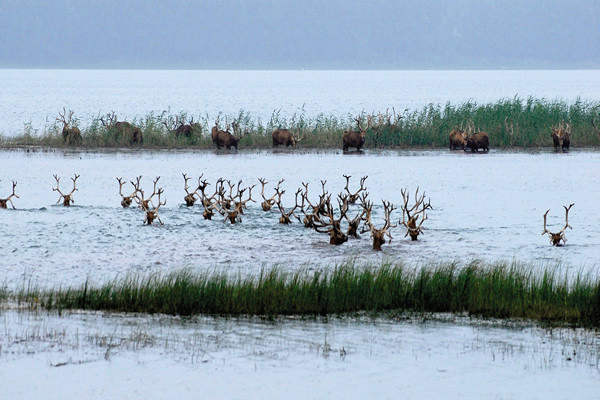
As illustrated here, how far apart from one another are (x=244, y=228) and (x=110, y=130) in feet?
83.2

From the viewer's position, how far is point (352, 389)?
11.4 meters

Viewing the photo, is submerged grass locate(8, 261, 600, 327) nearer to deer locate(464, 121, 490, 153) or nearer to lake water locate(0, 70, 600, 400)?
lake water locate(0, 70, 600, 400)

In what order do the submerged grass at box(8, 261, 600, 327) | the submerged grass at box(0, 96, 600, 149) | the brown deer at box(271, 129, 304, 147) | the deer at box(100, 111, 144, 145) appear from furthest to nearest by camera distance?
the submerged grass at box(0, 96, 600, 149) → the deer at box(100, 111, 144, 145) → the brown deer at box(271, 129, 304, 147) → the submerged grass at box(8, 261, 600, 327)

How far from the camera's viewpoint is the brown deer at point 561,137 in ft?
150

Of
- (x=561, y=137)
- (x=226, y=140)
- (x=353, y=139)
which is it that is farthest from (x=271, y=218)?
(x=561, y=137)

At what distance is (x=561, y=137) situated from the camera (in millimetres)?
45656

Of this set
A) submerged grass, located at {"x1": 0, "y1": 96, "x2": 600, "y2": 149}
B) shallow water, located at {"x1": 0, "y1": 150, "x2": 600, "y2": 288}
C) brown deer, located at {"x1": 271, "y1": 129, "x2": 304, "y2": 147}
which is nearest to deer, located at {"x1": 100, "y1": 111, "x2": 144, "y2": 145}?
submerged grass, located at {"x1": 0, "y1": 96, "x2": 600, "y2": 149}

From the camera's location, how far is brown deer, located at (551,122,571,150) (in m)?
45.6

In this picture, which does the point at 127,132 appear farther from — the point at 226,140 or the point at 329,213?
the point at 329,213

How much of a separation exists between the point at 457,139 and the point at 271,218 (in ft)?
74.2

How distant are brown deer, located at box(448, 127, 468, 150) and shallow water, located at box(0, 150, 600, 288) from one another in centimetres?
→ 287

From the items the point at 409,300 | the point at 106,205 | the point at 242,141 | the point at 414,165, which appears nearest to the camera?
the point at 409,300

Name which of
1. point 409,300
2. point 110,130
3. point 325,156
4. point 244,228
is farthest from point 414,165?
point 409,300

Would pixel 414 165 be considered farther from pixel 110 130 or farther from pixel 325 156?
pixel 110 130
